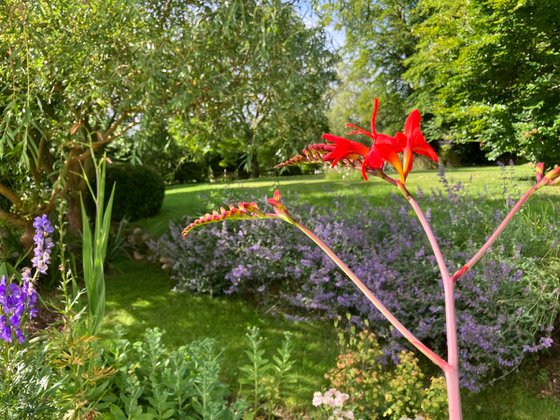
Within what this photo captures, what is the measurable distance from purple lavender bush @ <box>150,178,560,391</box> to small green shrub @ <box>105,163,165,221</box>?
326cm

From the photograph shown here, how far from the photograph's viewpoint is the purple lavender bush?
343 cm

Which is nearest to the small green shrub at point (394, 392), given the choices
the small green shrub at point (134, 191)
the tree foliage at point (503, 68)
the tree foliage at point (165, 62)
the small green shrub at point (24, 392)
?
the small green shrub at point (24, 392)

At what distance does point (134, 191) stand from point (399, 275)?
6.11 metres

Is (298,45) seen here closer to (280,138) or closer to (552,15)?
(280,138)

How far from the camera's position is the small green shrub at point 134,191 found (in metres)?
8.73

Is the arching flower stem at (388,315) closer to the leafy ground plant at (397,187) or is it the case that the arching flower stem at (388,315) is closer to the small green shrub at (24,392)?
the leafy ground plant at (397,187)

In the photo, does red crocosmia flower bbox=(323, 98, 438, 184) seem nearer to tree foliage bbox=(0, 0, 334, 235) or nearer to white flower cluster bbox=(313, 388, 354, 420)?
white flower cluster bbox=(313, 388, 354, 420)

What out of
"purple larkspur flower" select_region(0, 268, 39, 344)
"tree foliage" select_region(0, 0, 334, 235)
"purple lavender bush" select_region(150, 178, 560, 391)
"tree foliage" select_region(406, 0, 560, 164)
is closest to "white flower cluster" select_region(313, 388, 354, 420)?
"purple lavender bush" select_region(150, 178, 560, 391)

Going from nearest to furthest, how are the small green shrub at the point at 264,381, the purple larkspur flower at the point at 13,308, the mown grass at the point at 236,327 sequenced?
the purple larkspur flower at the point at 13,308 < the small green shrub at the point at 264,381 < the mown grass at the point at 236,327

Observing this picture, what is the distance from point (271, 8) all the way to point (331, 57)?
33.7 inches

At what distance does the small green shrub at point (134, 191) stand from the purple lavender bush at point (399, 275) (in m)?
3.26

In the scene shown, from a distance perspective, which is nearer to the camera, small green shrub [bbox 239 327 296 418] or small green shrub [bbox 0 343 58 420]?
small green shrub [bbox 0 343 58 420]

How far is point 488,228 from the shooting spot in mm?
4500

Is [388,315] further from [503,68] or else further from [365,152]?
[503,68]
